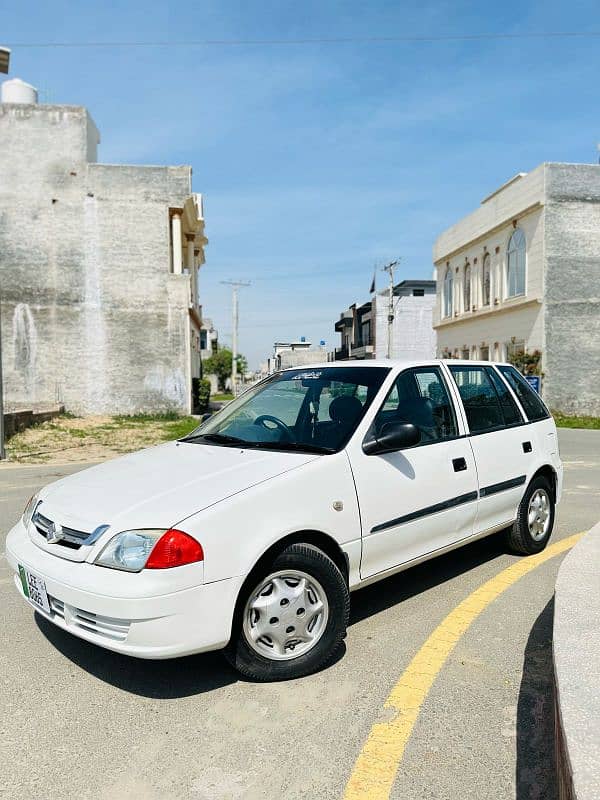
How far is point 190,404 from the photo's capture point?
25.2 meters

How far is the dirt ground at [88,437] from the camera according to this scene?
13.8 m

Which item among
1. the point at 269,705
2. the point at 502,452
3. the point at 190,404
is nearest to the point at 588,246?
the point at 190,404

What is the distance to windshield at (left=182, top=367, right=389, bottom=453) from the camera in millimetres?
4156

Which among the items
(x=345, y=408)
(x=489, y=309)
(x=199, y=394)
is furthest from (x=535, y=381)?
(x=345, y=408)

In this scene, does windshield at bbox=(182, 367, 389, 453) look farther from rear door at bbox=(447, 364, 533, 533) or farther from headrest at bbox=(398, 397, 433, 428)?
rear door at bbox=(447, 364, 533, 533)

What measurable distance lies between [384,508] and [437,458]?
69cm

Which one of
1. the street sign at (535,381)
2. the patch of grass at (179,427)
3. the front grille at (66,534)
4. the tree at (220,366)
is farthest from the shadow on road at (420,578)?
the tree at (220,366)

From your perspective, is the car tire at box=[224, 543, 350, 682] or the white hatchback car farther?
the car tire at box=[224, 543, 350, 682]

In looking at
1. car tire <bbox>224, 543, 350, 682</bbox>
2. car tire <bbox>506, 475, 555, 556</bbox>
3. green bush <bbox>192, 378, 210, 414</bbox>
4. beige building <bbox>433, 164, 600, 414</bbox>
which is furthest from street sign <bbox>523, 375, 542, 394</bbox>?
car tire <bbox>224, 543, 350, 682</bbox>

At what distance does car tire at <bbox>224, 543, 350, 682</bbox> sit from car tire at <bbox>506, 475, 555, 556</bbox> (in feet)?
7.79

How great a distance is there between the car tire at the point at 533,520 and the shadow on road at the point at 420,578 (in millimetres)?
219

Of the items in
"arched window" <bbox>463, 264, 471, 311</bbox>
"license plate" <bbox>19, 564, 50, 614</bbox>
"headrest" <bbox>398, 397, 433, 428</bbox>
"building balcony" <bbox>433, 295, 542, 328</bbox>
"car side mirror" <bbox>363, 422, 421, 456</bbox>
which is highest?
"arched window" <bbox>463, 264, 471, 311</bbox>

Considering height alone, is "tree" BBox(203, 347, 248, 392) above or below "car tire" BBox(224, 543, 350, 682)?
above

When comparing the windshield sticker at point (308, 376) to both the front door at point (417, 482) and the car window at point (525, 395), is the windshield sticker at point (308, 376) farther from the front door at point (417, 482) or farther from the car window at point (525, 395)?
the car window at point (525, 395)
